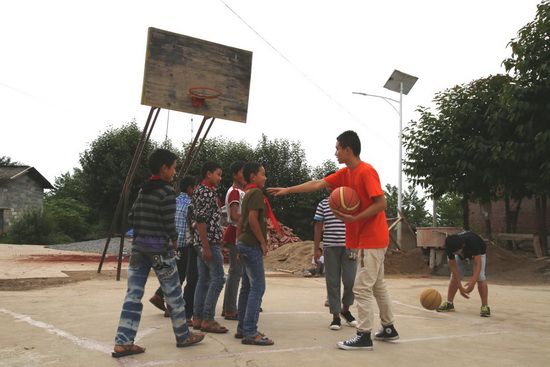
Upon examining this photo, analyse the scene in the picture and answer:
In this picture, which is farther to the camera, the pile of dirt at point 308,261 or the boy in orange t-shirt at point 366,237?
the pile of dirt at point 308,261

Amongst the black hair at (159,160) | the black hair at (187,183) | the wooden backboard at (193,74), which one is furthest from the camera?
the wooden backboard at (193,74)

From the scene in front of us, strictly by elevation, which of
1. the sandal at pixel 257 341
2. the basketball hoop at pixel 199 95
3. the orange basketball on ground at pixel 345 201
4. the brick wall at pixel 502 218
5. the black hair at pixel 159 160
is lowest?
the sandal at pixel 257 341

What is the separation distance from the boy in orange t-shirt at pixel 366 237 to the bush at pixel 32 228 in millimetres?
34950

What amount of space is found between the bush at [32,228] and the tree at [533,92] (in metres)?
32.0

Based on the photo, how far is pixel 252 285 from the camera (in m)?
4.94

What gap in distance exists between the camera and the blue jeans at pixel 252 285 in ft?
16.0

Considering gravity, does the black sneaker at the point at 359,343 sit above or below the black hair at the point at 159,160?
below

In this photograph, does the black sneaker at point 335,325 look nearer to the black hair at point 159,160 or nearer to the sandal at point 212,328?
the sandal at point 212,328

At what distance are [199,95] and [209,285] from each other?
629 centimetres

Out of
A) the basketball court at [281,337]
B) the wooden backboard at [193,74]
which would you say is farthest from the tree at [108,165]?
the basketball court at [281,337]

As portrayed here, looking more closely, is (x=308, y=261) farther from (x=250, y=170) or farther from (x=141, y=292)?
(x=141, y=292)

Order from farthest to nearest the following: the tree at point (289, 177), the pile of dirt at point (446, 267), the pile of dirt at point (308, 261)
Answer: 1. the tree at point (289, 177)
2. the pile of dirt at point (308, 261)
3. the pile of dirt at point (446, 267)

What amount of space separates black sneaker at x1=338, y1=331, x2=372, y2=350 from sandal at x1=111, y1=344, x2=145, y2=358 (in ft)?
6.15

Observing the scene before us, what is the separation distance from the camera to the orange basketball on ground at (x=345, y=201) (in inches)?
197
